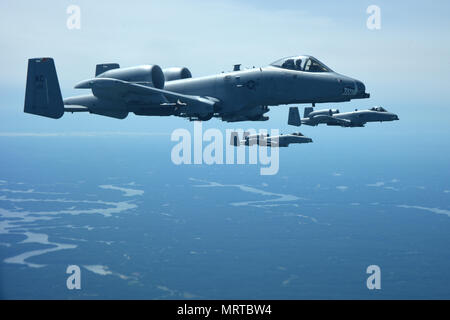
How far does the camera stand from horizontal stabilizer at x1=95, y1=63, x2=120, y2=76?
3116 cm

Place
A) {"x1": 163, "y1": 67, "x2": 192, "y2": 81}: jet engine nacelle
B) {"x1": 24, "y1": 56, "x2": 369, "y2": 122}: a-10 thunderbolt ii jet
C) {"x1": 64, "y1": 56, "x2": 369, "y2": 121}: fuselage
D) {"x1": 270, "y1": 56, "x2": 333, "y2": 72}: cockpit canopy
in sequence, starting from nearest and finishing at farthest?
{"x1": 24, "y1": 56, "x2": 369, "y2": 122}: a-10 thunderbolt ii jet, {"x1": 64, "y1": 56, "x2": 369, "y2": 121}: fuselage, {"x1": 270, "y1": 56, "x2": 333, "y2": 72}: cockpit canopy, {"x1": 163, "y1": 67, "x2": 192, "y2": 81}: jet engine nacelle

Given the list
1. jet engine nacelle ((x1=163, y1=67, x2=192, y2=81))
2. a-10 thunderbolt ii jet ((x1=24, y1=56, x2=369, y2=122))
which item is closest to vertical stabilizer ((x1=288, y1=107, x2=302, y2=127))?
a-10 thunderbolt ii jet ((x1=24, y1=56, x2=369, y2=122))

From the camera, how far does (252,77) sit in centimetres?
3117

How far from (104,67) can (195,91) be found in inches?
254

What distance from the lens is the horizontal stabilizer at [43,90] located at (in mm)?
27531

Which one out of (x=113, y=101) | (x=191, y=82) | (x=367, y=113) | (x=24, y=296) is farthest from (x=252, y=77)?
(x=24, y=296)

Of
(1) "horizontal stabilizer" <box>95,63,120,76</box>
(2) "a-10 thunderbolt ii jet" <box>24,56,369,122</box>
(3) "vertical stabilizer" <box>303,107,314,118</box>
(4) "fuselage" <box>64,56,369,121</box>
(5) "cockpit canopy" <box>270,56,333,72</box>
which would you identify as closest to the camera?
(2) "a-10 thunderbolt ii jet" <box>24,56,369,122</box>

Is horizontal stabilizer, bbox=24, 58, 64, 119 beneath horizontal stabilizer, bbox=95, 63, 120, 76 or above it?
beneath

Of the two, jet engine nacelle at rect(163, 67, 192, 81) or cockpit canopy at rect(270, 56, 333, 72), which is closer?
cockpit canopy at rect(270, 56, 333, 72)

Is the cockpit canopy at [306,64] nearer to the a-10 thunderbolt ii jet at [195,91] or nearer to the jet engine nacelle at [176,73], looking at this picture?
the a-10 thunderbolt ii jet at [195,91]

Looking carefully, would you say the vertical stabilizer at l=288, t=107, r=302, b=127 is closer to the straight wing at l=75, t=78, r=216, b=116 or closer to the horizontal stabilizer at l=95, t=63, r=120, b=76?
the straight wing at l=75, t=78, r=216, b=116
